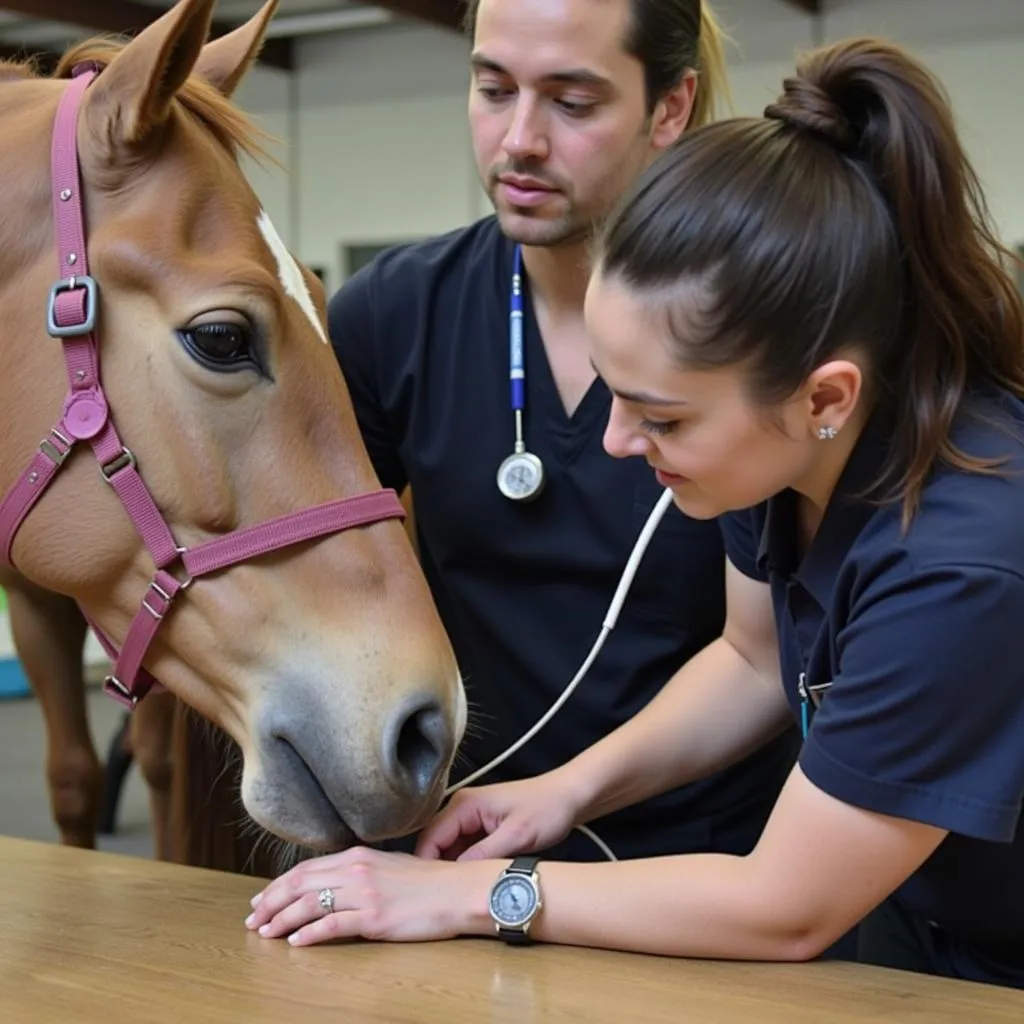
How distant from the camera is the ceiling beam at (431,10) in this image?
5798 millimetres

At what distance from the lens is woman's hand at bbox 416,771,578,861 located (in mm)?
1191

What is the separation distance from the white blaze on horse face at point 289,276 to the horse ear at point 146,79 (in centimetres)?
12

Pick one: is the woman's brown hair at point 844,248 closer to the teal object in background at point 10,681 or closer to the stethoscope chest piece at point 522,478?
the stethoscope chest piece at point 522,478

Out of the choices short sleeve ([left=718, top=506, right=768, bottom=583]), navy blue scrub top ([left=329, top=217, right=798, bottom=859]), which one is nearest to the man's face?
navy blue scrub top ([left=329, top=217, right=798, bottom=859])

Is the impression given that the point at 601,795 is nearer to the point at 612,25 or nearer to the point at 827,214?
the point at 827,214

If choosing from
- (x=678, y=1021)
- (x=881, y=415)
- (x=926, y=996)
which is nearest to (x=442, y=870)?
(x=678, y=1021)

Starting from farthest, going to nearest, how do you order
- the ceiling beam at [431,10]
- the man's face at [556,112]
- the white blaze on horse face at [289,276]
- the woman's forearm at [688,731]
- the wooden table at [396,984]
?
the ceiling beam at [431,10] → the man's face at [556,112] → the woman's forearm at [688,731] → the white blaze on horse face at [289,276] → the wooden table at [396,984]

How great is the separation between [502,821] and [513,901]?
0.68 ft

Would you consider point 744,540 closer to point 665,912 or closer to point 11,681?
point 665,912

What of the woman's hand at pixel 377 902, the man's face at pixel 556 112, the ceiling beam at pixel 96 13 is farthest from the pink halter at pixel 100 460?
the ceiling beam at pixel 96 13

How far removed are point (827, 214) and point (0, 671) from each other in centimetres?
585

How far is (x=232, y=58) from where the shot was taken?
1.35 meters

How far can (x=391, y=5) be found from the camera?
227 inches

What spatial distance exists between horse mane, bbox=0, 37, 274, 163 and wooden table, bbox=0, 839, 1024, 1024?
651mm
